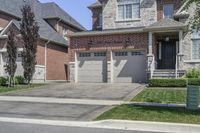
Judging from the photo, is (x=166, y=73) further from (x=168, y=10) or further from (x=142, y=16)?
(x=168, y=10)

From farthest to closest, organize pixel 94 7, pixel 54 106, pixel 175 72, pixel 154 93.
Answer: pixel 94 7 → pixel 175 72 → pixel 154 93 → pixel 54 106

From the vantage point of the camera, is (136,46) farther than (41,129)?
Yes

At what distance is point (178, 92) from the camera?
1958 cm

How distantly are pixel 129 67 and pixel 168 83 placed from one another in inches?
202

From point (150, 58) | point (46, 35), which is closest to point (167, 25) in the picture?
point (150, 58)

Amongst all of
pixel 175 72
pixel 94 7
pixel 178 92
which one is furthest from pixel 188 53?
pixel 94 7

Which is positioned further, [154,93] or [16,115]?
[154,93]

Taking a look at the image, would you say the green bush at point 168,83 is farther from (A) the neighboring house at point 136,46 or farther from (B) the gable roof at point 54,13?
(B) the gable roof at point 54,13

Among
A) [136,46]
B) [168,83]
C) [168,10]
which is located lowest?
[168,83]

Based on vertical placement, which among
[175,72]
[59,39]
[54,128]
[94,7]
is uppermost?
[94,7]

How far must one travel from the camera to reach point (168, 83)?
2222 centimetres

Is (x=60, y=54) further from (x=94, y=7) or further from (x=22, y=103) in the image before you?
(x=22, y=103)

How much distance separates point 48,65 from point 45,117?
20199mm

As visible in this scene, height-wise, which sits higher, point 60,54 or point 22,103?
point 60,54
